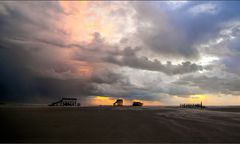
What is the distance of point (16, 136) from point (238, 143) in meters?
13.3

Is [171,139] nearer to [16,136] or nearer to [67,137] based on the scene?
[67,137]

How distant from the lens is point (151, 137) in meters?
13.0

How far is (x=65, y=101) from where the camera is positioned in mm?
104125

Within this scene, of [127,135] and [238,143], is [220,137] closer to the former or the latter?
[238,143]

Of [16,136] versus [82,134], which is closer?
[16,136]

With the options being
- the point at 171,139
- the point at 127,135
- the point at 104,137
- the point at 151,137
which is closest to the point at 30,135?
the point at 104,137

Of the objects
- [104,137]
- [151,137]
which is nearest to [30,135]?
[104,137]

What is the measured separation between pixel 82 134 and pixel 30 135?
3215 mm

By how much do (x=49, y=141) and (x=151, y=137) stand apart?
6.16 meters

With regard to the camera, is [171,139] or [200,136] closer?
[171,139]

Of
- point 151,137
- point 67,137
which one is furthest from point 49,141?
point 151,137

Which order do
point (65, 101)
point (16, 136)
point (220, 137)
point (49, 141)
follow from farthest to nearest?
point (65, 101) < point (220, 137) < point (16, 136) < point (49, 141)

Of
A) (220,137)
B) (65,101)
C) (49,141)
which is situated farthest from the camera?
(65,101)

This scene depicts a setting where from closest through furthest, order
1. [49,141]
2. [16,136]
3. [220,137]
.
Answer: [49,141], [16,136], [220,137]
